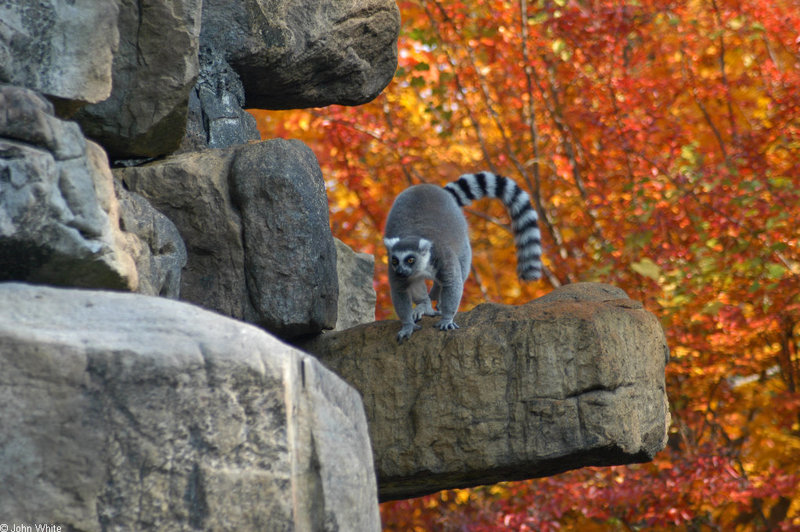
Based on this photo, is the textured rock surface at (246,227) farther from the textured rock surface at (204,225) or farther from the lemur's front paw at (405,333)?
the lemur's front paw at (405,333)

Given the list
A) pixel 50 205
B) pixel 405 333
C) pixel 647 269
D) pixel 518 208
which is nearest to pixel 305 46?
pixel 518 208

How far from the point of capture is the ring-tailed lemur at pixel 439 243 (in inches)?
241

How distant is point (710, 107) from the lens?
10531mm

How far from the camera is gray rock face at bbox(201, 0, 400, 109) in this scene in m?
6.36

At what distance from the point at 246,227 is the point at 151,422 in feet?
7.92

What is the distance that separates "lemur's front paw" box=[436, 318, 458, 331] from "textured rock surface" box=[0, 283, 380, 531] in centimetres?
217

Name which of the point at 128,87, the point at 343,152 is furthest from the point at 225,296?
the point at 343,152

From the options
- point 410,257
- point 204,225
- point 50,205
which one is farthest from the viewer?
point 410,257

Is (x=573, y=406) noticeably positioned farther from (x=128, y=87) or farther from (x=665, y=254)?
(x=665, y=254)

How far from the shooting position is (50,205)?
12.1ft
